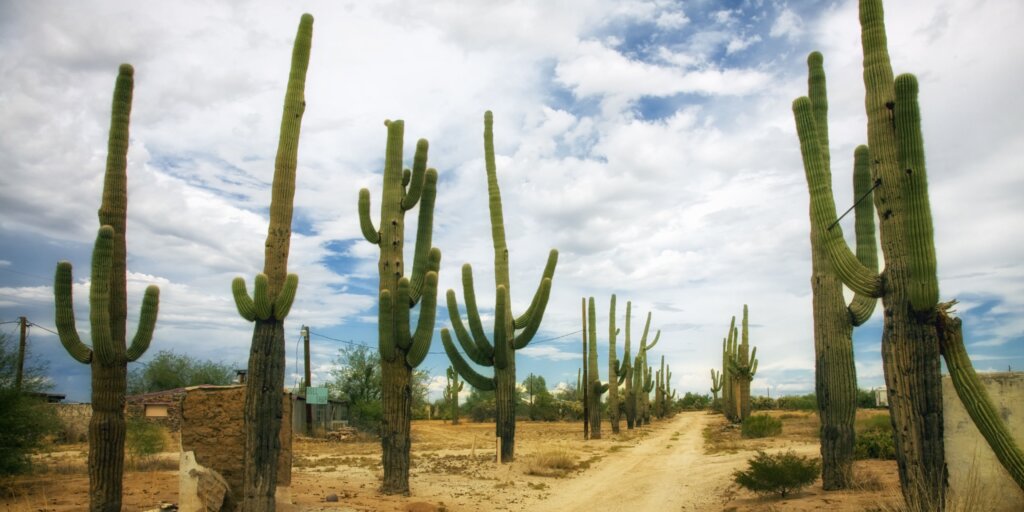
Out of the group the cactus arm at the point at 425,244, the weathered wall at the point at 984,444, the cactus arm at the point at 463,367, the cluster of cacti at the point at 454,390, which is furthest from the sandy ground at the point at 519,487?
the cluster of cacti at the point at 454,390

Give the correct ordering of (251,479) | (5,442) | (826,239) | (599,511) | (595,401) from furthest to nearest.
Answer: (595,401), (5,442), (599,511), (251,479), (826,239)

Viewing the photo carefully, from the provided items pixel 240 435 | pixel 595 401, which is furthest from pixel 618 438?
Answer: pixel 240 435

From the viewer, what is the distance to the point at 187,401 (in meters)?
9.58

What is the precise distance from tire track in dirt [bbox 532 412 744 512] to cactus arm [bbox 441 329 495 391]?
3.14 metres

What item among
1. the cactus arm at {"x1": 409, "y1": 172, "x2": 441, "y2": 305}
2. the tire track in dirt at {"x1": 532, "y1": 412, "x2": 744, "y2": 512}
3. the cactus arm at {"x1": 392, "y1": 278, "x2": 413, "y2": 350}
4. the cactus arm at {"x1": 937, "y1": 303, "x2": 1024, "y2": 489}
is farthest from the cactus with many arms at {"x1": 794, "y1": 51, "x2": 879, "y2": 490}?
the cactus arm at {"x1": 392, "y1": 278, "x2": 413, "y2": 350}

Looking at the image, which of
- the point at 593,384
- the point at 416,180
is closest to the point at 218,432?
the point at 416,180

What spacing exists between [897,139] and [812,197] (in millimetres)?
1333

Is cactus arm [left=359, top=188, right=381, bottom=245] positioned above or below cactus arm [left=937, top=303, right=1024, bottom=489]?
above

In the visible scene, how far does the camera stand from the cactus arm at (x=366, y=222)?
11891mm

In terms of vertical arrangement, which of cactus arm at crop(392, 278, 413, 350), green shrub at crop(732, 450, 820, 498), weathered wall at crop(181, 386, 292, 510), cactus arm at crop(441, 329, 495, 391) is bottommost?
green shrub at crop(732, 450, 820, 498)

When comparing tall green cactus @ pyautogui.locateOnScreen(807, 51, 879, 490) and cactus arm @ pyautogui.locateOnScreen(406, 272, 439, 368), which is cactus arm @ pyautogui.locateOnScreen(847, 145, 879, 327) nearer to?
tall green cactus @ pyautogui.locateOnScreen(807, 51, 879, 490)

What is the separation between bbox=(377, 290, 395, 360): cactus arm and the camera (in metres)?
11.3

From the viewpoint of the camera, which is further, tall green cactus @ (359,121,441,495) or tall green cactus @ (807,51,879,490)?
tall green cactus @ (359,121,441,495)

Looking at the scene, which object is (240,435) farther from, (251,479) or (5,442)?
(5,442)
